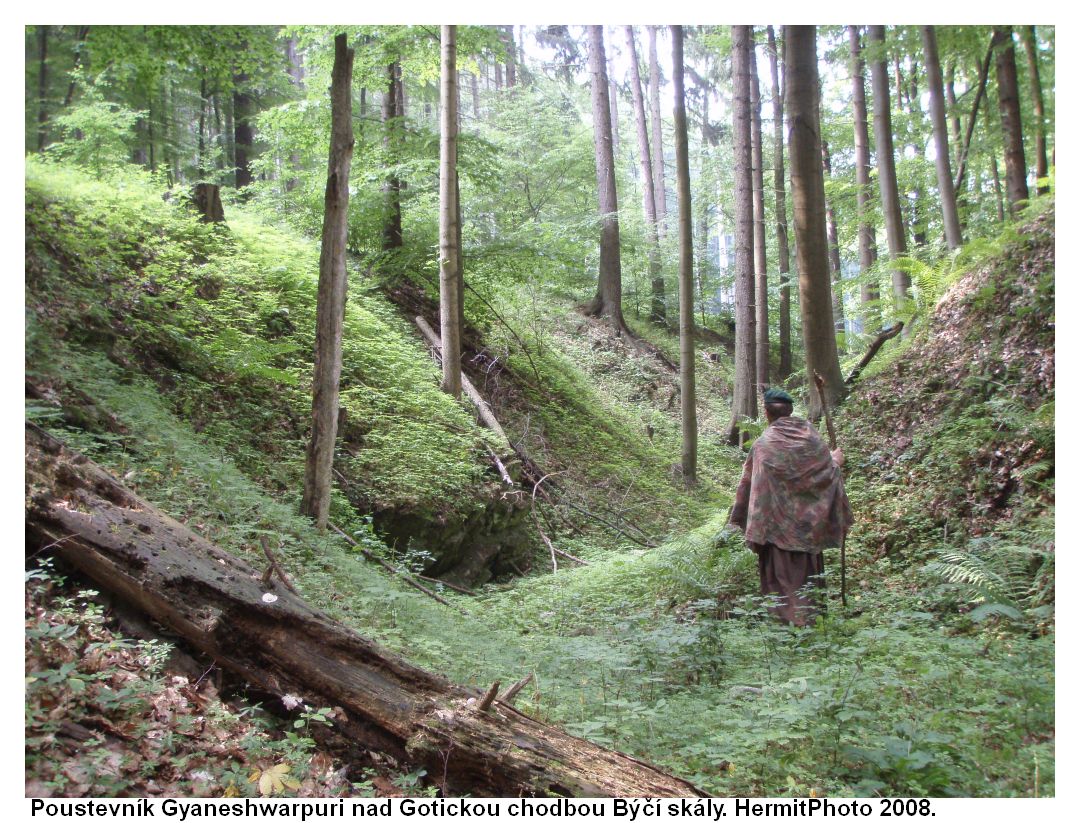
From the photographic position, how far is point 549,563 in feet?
32.7

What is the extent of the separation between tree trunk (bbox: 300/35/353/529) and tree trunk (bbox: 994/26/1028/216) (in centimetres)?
834

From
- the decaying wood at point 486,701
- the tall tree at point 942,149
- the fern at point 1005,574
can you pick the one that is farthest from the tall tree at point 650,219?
the decaying wood at point 486,701

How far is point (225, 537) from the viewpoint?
18.3 ft

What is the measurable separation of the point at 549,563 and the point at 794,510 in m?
4.61

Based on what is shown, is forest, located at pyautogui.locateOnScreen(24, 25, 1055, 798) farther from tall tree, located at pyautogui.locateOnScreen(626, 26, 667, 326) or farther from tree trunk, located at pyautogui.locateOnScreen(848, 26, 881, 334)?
tall tree, located at pyautogui.locateOnScreen(626, 26, 667, 326)

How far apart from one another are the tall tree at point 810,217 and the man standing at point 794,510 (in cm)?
292

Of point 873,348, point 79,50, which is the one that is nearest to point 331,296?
point 79,50

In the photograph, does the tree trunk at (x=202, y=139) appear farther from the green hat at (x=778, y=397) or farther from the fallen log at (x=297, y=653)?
the green hat at (x=778, y=397)

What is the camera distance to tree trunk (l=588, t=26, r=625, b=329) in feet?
66.9

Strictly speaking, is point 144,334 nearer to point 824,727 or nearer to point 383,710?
point 383,710

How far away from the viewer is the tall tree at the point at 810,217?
880 centimetres

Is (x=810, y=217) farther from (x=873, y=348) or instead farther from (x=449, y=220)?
(x=449, y=220)

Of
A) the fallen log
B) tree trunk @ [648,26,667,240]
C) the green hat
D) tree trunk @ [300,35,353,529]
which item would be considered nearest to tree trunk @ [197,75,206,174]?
tree trunk @ [300,35,353,529]
